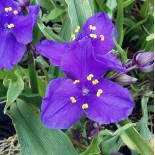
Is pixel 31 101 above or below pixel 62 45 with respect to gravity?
below

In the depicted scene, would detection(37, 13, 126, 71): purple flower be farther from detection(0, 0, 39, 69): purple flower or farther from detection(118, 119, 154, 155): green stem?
detection(118, 119, 154, 155): green stem

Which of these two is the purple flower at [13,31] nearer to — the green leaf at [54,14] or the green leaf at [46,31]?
the green leaf at [46,31]

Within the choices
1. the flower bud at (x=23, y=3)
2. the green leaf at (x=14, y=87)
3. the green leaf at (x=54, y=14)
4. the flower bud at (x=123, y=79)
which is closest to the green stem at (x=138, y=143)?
the flower bud at (x=123, y=79)

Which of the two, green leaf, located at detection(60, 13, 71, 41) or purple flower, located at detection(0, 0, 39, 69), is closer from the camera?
purple flower, located at detection(0, 0, 39, 69)

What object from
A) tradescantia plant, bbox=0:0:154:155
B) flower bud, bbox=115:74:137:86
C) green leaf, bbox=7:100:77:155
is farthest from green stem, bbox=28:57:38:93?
flower bud, bbox=115:74:137:86

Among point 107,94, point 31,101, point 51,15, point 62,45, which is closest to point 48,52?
point 62,45

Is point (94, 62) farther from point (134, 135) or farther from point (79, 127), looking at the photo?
point (79, 127)
